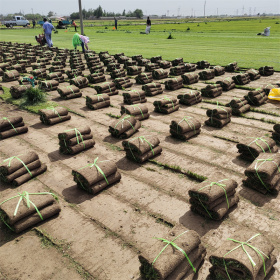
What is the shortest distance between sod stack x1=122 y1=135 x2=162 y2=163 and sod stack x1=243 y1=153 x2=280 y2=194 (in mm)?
3706

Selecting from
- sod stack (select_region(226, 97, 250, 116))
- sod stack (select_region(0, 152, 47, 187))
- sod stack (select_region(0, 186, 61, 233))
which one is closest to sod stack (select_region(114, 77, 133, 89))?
sod stack (select_region(226, 97, 250, 116))

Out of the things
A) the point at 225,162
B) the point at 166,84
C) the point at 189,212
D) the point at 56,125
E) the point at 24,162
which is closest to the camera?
the point at 189,212

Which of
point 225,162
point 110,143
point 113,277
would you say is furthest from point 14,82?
point 113,277

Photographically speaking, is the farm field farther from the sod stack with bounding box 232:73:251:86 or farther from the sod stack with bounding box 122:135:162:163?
the sod stack with bounding box 232:73:251:86

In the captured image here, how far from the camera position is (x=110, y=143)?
39.6 feet

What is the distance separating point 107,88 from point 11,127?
293 inches

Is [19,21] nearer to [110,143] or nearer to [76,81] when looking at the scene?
[76,81]

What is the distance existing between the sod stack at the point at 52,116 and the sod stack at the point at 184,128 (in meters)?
6.09

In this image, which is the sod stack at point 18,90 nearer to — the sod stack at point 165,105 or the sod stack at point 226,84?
the sod stack at point 165,105

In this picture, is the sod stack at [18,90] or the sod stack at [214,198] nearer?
the sod stack at [214,198]

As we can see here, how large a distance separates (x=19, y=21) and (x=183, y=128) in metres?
111

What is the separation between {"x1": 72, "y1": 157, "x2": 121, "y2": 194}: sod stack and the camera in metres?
8.54

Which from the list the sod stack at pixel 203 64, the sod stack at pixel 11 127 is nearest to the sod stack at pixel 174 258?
the sod stack at pixel 11 127

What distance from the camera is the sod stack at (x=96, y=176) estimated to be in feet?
28.0
